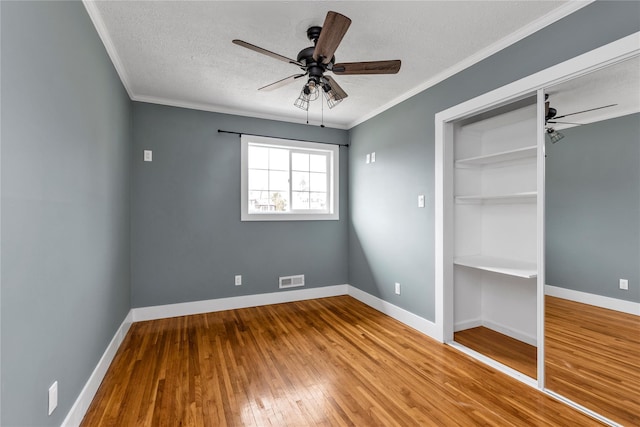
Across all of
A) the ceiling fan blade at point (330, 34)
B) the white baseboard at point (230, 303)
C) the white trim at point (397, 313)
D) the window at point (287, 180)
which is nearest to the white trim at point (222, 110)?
the window at point (287, 180)

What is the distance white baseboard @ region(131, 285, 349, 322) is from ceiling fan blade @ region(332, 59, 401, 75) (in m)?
3.03

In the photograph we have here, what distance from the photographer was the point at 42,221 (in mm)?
1350

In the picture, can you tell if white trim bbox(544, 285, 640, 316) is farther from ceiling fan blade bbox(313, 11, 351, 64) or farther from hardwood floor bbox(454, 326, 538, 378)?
ceiling fan blade bbox(313, 11, 351, 64)

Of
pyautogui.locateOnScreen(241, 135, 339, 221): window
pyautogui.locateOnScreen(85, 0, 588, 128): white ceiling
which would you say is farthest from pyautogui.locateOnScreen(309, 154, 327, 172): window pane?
pyautogui.locateOnScreen(85, 0, 588, 128): white ceiling

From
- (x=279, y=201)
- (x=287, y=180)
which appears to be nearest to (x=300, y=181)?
(x=287, y=180)

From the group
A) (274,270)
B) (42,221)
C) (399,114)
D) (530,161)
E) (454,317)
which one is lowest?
(454,317)

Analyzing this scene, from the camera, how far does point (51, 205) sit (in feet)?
4.71

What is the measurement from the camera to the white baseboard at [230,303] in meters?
3.47

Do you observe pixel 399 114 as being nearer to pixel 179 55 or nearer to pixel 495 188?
pixel 495 188

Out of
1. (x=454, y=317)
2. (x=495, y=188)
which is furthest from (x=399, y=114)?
(x=454, y=317)

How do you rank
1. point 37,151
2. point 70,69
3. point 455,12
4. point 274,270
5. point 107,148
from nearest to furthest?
point 37,151
point 70,69
point 455,12
point 107,148
point 274,270

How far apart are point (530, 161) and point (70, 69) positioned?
10.7 feet

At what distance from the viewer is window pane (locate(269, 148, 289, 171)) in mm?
4176

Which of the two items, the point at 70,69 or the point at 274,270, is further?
the point at 274,270
